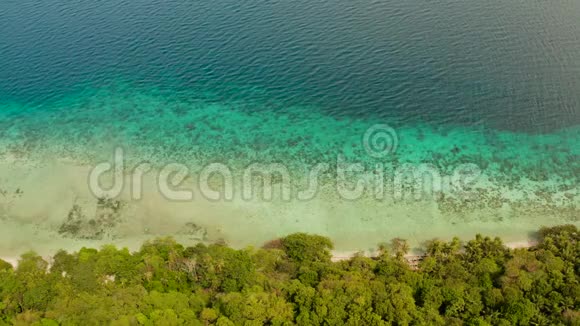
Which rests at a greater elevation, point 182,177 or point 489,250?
point 182,177

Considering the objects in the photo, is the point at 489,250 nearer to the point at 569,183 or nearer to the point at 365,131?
the point at 569,183

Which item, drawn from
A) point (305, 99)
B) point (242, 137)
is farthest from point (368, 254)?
point (305, 99)

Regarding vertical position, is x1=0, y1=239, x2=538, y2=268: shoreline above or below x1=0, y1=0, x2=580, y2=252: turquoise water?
below

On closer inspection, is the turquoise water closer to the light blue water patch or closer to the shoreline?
the light blue water patch

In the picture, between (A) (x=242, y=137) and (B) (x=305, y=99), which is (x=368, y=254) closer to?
(A) (x=242, y=137)

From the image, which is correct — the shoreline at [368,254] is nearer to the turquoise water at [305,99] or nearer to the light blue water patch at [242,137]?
the turquoise water at [305,99]

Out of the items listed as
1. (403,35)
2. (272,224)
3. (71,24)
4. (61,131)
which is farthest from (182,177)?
(71,24)

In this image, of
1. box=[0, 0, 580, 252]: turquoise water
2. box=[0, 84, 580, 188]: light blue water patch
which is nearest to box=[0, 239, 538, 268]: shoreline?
box=[0, 0, 580, 252]: turquoise water

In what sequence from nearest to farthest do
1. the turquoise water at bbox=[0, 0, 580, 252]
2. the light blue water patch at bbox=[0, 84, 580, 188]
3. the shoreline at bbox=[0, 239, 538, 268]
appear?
the shoreline at bbox=[0, 239, 538, 268] → the turquoise water at bbox=[0, 0, 580, 252] → the light blue water patch at bbox=[0, 84, 580, 188]

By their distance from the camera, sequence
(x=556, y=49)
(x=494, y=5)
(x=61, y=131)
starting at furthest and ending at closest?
(x=494, y=5) → (x=556, y=49) → (x=61, y=131)

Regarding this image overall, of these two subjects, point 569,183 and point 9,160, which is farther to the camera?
point 9,160
